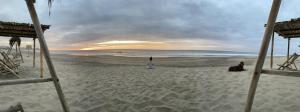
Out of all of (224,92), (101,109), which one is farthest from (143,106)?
(224,92)

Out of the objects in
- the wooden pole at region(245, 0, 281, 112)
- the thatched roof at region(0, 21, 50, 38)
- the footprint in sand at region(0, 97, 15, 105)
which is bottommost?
the footprint in sand at region(0, 97, 15, 105)

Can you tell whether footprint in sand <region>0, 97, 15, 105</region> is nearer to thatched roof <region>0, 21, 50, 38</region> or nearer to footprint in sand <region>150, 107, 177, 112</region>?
thatched roof <region>0, 21, 50, 38</region>

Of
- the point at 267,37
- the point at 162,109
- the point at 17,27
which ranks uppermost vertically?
the point at 17,27

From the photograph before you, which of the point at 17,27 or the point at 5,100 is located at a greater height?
the point at 17,27

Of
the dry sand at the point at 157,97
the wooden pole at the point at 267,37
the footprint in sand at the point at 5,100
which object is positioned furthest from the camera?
the footprint in sand at the point at 5,100

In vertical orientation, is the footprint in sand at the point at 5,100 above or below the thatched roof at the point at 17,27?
below

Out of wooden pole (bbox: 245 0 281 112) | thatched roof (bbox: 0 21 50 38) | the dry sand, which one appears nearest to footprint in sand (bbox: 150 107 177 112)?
the dry sand

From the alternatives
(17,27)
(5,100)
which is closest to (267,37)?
(5,100)

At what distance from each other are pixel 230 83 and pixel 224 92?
56.3 inches

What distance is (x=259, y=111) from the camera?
4.73 meters

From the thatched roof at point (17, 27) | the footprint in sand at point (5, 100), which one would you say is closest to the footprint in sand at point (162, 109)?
the footprint in sand at point (5, 100)

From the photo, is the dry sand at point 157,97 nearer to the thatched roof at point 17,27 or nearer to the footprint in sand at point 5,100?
the footprint in sand at point 5,100

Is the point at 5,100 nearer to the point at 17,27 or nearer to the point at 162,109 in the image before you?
the point at 17,27

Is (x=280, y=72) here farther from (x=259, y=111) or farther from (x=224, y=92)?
(x=224, y=92)
